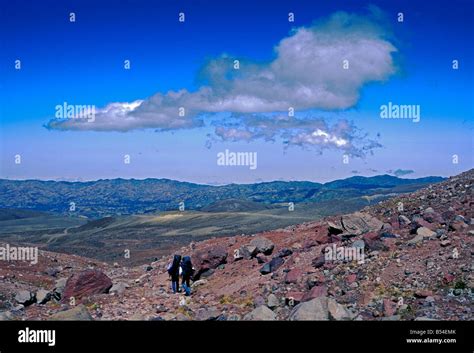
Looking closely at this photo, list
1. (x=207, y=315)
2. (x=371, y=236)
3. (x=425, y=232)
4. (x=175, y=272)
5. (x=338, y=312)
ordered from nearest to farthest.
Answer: (x=338, y=312)
(x=207, y=315)
(x=425, y=232)
(x=371, y=236)
(x=175, y=272)

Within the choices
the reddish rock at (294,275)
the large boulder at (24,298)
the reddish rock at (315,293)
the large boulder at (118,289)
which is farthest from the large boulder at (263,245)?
the large boulder at (24,298)

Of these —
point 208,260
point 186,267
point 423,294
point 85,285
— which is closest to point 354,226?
point 208,260

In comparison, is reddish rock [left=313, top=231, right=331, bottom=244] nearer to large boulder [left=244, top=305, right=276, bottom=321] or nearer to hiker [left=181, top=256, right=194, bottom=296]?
hiker [left=181, top=256, right=194, bottom=296]

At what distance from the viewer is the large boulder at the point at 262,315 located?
13.8m

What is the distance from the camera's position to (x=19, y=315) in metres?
17.2

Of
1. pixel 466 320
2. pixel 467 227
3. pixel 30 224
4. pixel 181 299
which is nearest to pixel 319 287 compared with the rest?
pixel 466 320

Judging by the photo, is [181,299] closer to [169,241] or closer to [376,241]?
[376,241]

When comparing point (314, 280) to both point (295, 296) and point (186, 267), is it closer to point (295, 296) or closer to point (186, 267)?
point (295, 296)

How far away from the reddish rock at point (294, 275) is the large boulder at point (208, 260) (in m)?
5.56

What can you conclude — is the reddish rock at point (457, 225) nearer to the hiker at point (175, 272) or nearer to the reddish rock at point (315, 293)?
the reddish rock at point (315, 293)

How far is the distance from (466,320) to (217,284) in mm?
10748

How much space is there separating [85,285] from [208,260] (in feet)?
19.2

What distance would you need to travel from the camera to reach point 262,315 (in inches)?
550
